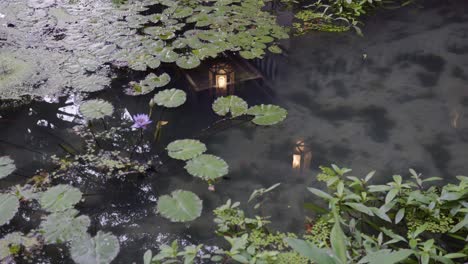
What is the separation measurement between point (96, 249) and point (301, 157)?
3.81 ft

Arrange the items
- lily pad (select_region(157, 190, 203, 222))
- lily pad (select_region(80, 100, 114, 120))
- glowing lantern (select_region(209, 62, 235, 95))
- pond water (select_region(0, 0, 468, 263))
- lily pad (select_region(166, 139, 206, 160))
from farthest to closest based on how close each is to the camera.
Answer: glowing lantern (select_region(209, 62, 235, 95)) → lily pad (select_region(80, 100, 114, 120)) → lily pad (select_region(166, 139, 206, 160)) → pond water (select_region(0, 0, 468, 263)) → lily pad (select_region(157, 190, 203, 222))

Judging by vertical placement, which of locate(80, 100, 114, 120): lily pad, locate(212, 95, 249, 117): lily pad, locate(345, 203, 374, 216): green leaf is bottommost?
locate(345, 203, 374, 216): green leaf

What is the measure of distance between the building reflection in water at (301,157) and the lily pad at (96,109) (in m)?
1.10

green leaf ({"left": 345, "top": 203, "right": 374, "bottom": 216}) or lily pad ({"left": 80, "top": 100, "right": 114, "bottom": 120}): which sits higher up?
lily pad ({"left": 80, "top": 100, "right": 114, "bottom": 120})

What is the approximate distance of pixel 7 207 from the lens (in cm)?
196

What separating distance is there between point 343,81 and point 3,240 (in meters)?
2.27

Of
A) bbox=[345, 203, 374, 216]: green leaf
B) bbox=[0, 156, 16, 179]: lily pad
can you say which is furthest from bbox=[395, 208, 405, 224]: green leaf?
bbox=[0, 156, 16, 179]: lily pad

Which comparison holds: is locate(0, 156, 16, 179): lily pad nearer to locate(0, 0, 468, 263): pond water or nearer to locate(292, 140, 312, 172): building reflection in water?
locate(0, 0, 468, 263): pond water

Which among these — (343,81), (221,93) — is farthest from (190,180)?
(343,81)

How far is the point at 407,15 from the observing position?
3910 millimetres

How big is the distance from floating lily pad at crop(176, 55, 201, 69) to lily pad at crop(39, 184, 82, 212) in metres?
1.27

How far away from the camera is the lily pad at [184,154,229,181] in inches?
82.6

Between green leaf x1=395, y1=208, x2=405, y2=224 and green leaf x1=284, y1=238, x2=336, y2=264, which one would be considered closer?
green leaf x1=284, y1=238, x2=336, y2=264

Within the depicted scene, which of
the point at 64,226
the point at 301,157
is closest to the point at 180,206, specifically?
the point at 64,226
